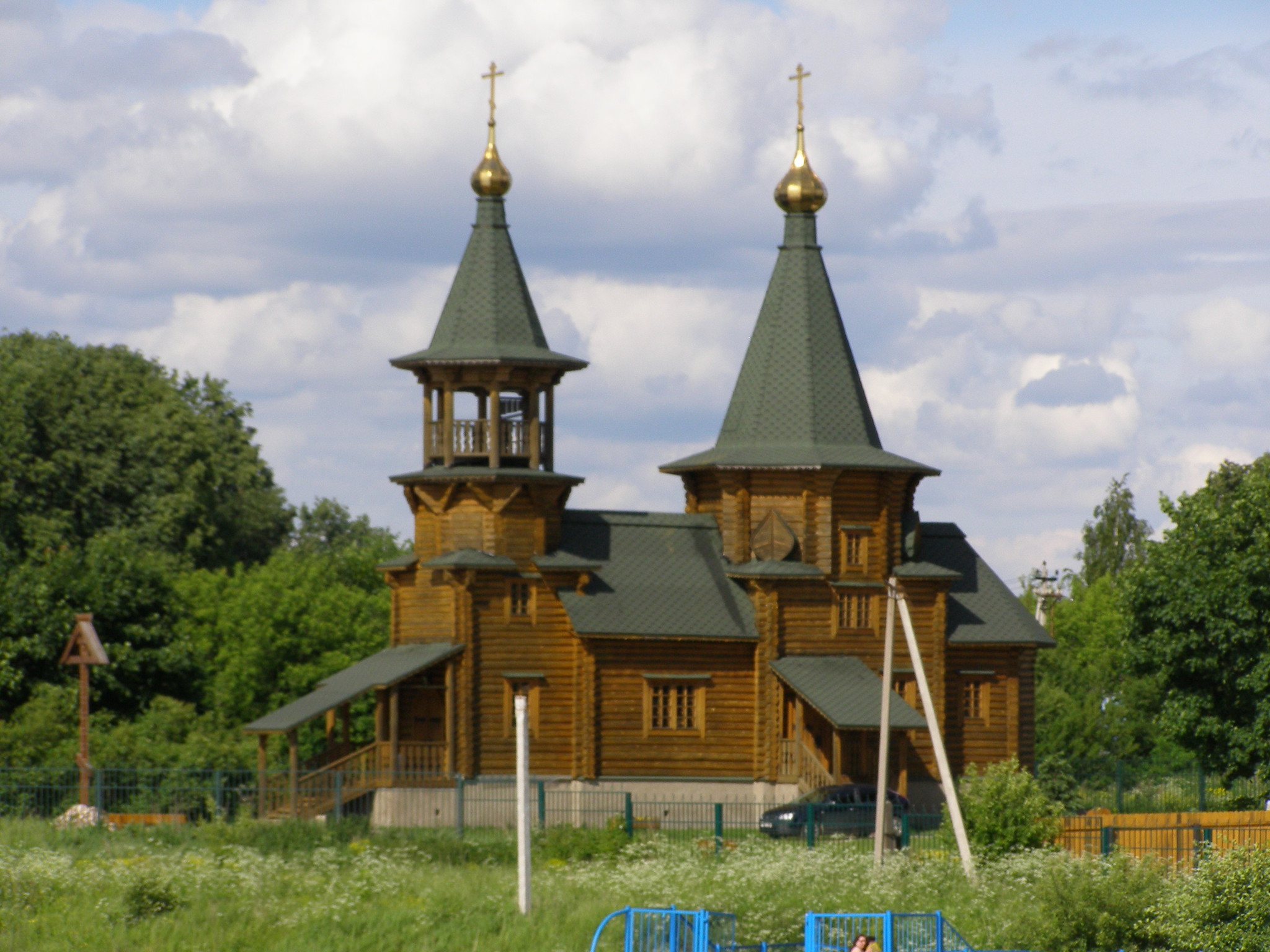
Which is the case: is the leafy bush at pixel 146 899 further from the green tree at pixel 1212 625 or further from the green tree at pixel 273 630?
the green tree at pixel 273 630

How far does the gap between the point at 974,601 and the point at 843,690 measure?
17.5 ft

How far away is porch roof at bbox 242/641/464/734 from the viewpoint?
39000 mm

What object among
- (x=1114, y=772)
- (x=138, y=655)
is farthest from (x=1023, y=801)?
(x=138, y=655)

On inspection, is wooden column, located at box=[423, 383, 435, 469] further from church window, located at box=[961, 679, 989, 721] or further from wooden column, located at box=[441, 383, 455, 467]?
church window, located at box=[961, 679, 989, 721]

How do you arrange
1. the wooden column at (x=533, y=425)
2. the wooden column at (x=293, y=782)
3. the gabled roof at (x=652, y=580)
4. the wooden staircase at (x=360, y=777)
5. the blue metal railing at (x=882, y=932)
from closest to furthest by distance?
1. the blue metal railing at (x=882, y=932)
2. the wooden column at (x=293, y=782)
3. the wooden staircase at (x=360, y=777)
4. the gabled roof at (x=652, y=580)
5. the wooden column at (x=533, y=425)

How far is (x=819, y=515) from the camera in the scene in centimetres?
4206

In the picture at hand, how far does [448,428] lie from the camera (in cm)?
4103

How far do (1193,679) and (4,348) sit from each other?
3717 cm

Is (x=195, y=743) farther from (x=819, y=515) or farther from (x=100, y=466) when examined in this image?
(x=100, y=466)

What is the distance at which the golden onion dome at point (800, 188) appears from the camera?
147 ft

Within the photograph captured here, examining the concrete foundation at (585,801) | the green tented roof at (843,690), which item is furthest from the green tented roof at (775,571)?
the concrete foundation at (585,801)

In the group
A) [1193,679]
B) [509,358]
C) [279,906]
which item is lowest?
[279,906]

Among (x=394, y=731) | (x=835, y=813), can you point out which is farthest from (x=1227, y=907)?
(x=394, y=731)

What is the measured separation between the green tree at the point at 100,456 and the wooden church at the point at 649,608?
1935 centimetres
